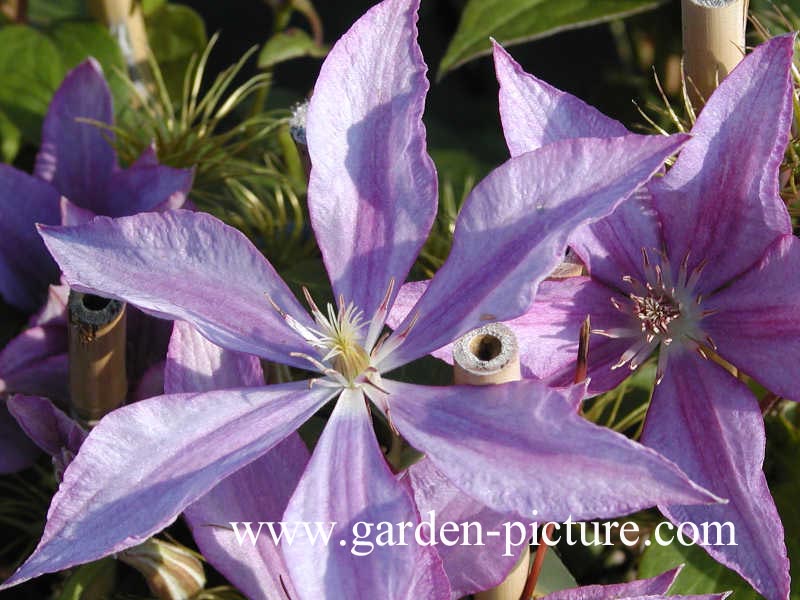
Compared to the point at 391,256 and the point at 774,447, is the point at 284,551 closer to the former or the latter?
the point at 391,256

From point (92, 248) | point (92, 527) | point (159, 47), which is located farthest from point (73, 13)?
point (92, 527)

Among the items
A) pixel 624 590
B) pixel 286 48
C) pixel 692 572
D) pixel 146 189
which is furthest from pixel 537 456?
pixel 286 48

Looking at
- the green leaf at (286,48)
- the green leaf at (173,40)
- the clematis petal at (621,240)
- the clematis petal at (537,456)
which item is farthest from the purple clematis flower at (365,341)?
the green leaf at (173,40)

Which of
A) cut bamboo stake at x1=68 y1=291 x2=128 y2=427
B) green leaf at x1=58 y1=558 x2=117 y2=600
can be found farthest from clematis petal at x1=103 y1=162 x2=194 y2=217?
green leaf at x1=58 y1=558 x2=117 y2=600

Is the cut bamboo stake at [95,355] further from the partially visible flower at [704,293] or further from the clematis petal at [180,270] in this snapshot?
the partially visible flower at [704,293]

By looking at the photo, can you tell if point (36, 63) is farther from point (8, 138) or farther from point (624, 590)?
point (624, 590)

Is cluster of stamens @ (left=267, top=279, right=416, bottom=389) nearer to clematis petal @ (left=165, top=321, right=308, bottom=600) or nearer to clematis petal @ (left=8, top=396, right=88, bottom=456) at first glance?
clematis petal @ (left=165, top=321, right=308, bottom=600)
